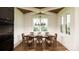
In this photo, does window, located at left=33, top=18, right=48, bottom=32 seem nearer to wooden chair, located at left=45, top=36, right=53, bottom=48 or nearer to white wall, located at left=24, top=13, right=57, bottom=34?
white wall, located at left=24, top=13, right=57, bottom=34

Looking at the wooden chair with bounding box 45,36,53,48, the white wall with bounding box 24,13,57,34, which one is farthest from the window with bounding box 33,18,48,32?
the wooden chair with bounding box 45,36,53,48

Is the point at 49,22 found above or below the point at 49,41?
above

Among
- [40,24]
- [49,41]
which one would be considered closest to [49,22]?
[40,24]

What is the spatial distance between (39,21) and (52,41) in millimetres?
1011

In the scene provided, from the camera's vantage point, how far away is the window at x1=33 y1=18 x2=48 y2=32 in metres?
4.40

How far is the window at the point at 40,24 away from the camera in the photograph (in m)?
4.40

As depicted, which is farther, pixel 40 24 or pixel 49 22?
pixel 49 22

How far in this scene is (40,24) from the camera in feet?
14.5

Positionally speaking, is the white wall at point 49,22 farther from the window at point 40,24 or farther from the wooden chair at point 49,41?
the wooden chair at point 49,41

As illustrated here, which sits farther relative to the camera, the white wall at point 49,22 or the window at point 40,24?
the window at point 40,24

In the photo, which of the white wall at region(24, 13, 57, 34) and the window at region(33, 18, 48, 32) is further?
the window at region(33, 18, 48, 32)

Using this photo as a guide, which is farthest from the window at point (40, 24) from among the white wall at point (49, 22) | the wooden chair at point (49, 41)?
the wooden chair at point (49, 41)

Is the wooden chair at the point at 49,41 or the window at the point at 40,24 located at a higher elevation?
the window at the point at 40,24

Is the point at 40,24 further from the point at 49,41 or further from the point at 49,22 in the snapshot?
the point at 49,41
